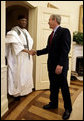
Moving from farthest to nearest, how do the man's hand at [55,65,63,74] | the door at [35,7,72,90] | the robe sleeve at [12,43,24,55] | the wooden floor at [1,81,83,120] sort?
the door at [35,7,72,90], the robe sleeve at [12,43,24,55], the wooden floor at [1,81,83,120], the man's hand at [55,65,63,74]

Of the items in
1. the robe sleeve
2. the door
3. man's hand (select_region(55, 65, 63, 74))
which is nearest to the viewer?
man's hand (select_region(55, 65, 63, 74))

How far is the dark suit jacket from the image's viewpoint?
1.95 m

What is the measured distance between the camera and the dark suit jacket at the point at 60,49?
195cm

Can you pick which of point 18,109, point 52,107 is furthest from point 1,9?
point 52,107

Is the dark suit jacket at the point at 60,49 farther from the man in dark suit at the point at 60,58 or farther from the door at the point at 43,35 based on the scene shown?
the door at the point at 43,35

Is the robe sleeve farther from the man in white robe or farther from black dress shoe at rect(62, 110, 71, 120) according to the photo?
black dress shoe at rect(62, 110, 71, 120)

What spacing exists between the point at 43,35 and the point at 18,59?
36.2 inches

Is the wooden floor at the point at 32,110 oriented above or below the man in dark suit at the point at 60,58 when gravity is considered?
below

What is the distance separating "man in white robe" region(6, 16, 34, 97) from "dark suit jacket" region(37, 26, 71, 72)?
60cm

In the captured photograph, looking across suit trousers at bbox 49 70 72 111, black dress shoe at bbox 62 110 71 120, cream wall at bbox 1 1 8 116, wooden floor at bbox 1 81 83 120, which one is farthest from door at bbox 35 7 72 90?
black dress shoe at bbox 62 110 71 120

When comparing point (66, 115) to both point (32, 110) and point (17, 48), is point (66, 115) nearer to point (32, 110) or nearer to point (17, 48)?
point (32, 110)

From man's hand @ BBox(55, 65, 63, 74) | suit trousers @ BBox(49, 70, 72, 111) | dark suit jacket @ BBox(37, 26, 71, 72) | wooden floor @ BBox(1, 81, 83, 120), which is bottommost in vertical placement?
wooden floor @ BBox(1, 81, 83, 120)

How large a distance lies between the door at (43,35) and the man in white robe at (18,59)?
1.49 ft

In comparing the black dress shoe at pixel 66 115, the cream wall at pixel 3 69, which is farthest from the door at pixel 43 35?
the black dress shoe at pixel 66 115
